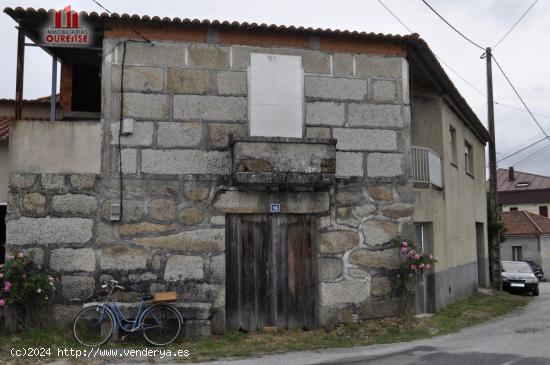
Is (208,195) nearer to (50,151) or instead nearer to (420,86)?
(50,151)

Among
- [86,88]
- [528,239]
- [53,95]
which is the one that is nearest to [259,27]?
[53,95]

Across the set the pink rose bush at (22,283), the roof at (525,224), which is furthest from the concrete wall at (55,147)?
the roof at (525,224)

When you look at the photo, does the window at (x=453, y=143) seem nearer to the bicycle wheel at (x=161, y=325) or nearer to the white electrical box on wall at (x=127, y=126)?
the white electrical box on wall at (x=127, y=126)

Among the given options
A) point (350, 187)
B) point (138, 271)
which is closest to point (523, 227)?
point (350, 187)

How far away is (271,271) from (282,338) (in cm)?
115

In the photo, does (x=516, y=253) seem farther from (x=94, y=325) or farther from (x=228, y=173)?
(x=94, y=325)

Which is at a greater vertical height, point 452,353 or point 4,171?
point 4,171

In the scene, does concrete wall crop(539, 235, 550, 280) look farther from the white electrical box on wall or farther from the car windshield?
the white electrical box on wall

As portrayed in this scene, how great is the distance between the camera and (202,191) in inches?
364

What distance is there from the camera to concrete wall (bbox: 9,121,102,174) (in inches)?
351

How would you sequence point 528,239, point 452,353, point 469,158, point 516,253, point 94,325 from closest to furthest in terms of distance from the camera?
point 452,353, point 94,325, point 469,158, point 528,239, point 516,253

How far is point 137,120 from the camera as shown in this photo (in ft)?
30.0

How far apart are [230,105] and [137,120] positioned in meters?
1.56

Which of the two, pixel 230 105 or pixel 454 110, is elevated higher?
pixel 454 110
